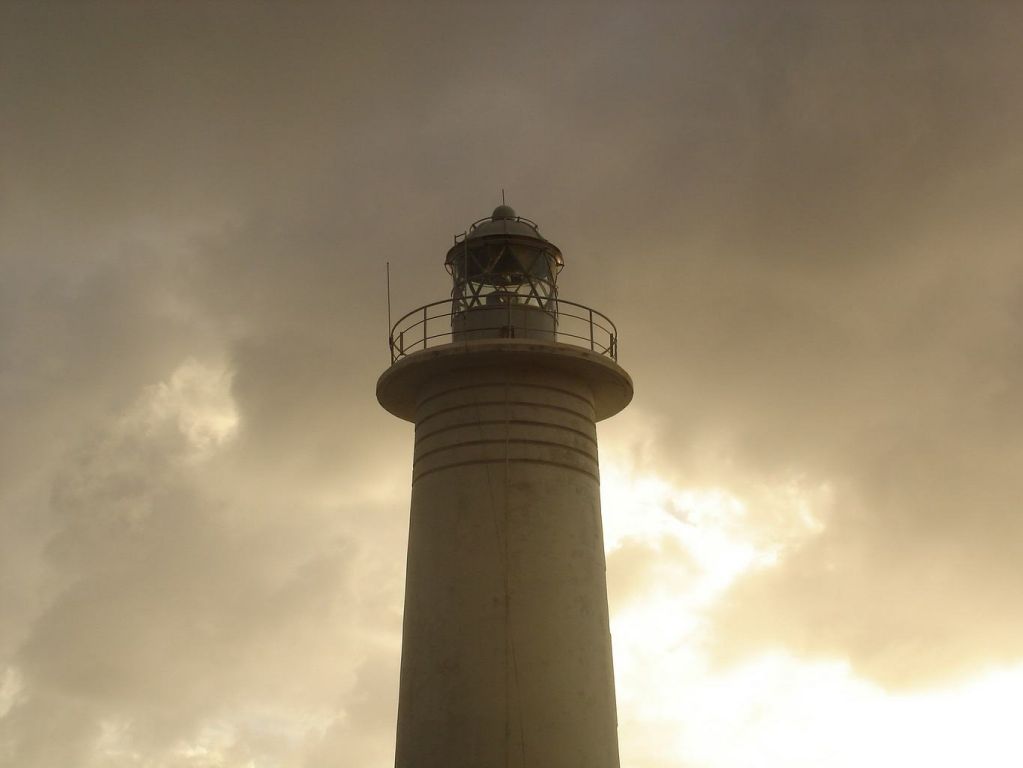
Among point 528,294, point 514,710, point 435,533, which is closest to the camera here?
point 514,710

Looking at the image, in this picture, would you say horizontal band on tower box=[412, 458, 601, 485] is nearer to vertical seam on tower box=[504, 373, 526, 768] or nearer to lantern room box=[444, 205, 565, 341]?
vertical seam on tower box=[504, 373, 526, 768]

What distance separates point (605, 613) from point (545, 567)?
1.48 meters

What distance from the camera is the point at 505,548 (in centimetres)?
1867

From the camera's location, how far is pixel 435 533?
63.0ft

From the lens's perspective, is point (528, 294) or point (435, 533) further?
point (528, 294)

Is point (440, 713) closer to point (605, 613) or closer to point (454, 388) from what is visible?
point (605, 613)

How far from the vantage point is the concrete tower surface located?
58.6 feet

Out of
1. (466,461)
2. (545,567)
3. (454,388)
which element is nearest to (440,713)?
(545,567)

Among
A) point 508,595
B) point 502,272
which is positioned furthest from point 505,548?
point 502,272

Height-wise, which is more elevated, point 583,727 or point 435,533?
point 435,533

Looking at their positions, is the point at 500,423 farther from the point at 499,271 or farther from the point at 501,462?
the point at 499,271

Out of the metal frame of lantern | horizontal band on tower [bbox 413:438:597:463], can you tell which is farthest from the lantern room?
horizontal band on tower [bbox 413:438:597:463]

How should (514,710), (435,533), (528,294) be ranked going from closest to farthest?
(514,710)
(435,533)
(528,294)

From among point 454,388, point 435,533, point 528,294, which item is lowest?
point 435,533
